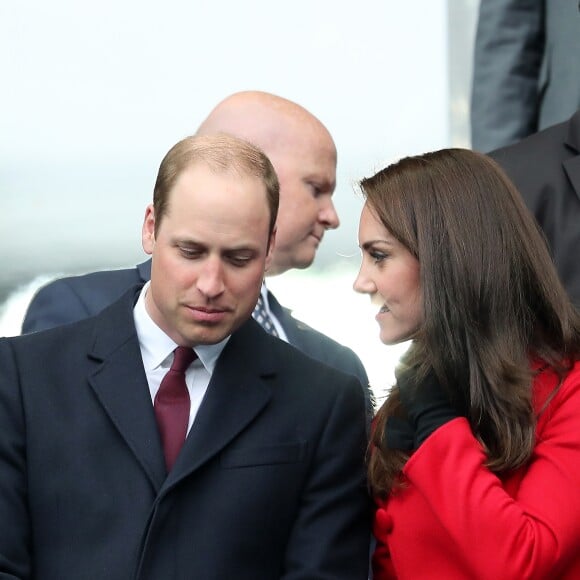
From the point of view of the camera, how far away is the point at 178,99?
465 cm

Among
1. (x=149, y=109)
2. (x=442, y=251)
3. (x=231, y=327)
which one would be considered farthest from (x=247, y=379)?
(x=149, y=109)

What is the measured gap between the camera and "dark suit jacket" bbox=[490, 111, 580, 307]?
3.03 metres

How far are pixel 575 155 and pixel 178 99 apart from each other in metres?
1.85

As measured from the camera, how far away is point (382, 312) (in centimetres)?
276

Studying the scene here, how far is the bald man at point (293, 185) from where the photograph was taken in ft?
11.8

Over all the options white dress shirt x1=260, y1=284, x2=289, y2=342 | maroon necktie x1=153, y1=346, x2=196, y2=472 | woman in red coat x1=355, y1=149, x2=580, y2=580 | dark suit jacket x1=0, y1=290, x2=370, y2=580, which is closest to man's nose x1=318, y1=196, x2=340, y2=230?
white dress shirt x1=260, y1=284, x2=289, y2=342

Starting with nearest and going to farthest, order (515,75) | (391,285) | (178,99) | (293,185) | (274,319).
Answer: (391,285), (274,319), (293,185), (515,75), (178,99)

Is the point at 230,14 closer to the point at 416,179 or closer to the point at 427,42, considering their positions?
the point at 427,42

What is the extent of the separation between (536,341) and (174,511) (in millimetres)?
758

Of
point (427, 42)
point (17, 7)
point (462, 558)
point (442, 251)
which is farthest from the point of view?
point (427, 42)

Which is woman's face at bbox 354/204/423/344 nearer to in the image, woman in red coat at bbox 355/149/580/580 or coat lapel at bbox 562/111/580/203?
woman in red coat at bbox 355/149/580/580

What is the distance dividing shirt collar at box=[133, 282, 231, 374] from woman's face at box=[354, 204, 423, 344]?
11.8 inches

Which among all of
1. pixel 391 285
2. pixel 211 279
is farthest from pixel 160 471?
pixel 391 285

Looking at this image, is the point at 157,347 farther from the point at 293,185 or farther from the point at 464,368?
the point at 293,185
